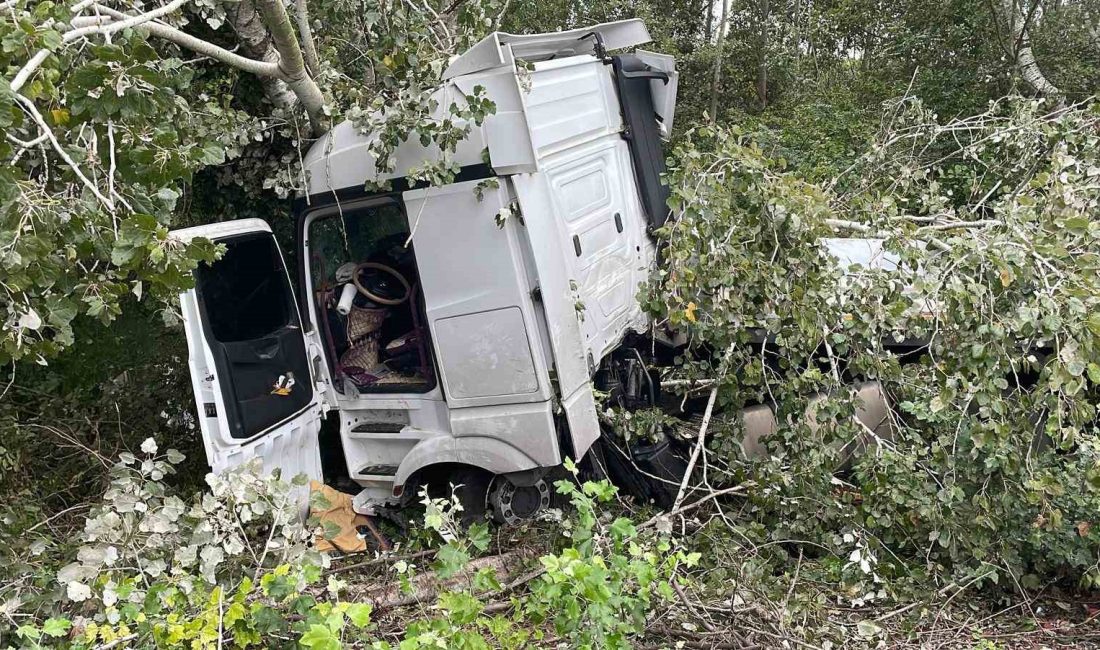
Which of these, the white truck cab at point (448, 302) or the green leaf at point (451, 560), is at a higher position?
the white truck cab at point (448, 302)

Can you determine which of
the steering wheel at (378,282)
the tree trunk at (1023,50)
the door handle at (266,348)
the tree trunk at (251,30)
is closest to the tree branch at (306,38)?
the tree trunk at (251,30)

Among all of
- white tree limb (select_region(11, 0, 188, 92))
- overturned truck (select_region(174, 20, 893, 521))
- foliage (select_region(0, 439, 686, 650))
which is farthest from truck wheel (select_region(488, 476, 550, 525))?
white tree limb (select_region(11, 0, 188, 92))

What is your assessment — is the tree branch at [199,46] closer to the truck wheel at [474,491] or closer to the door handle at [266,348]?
the door handle at [266,348]

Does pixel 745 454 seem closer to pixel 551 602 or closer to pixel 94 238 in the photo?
pixel 551 602

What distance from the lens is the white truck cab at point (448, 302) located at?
13.7ft

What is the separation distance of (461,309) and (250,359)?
1.17 m

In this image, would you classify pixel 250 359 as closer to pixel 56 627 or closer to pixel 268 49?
pixel 268 49

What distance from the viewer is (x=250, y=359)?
4.35 m

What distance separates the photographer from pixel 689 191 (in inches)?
163

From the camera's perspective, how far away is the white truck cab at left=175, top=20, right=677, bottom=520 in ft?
13.7

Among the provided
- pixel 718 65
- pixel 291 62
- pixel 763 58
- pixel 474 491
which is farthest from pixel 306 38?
pixel 763 58

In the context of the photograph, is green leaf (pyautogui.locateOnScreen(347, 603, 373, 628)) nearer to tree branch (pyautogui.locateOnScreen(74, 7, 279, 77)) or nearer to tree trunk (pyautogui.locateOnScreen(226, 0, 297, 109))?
Answer: tree branch (pyautogui.locateOnScreen(74, 7, 279, 77))

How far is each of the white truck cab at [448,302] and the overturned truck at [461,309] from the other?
11 millimetres

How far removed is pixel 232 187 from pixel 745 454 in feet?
13.0
